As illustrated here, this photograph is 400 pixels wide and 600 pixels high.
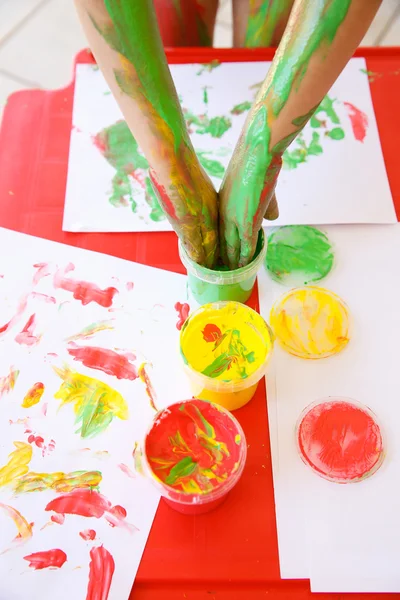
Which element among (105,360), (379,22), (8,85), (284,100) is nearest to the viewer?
(284,100)

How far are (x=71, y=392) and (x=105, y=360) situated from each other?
0.06 metres

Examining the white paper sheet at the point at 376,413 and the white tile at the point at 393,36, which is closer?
the white paper sheet at the point at 376,413

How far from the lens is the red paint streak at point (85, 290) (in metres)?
0.81

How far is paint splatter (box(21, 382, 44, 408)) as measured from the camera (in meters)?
0.74

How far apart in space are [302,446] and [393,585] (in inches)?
7.2

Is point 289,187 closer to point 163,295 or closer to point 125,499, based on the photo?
point 163,295

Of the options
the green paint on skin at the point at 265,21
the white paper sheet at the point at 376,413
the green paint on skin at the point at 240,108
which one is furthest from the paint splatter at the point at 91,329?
the green paint on skin at the point at 265,21

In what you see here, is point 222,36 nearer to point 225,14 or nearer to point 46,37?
point 225,14

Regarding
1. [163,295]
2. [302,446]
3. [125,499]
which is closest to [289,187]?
[163,295]

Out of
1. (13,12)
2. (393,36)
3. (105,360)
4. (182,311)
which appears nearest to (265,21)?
(182,311)

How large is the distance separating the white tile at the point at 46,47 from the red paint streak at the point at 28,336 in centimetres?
104

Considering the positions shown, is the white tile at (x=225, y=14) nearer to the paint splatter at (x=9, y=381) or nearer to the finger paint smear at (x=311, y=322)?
the finger paint smear at (x=311, y=322)

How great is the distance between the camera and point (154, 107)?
554mm

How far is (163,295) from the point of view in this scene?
2.68ft
